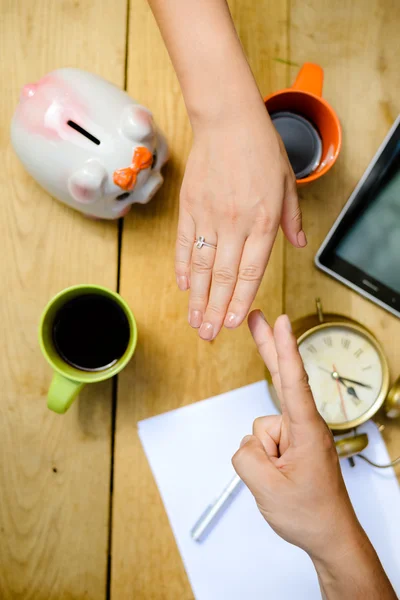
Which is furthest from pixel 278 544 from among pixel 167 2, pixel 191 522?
pixel 167 2

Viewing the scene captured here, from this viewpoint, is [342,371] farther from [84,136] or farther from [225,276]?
[84,136]

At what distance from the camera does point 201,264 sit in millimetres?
579

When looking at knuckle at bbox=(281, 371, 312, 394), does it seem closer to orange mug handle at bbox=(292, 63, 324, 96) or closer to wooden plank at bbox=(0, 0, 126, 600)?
wooden plank at bbox=(0, 0, 126, 600)

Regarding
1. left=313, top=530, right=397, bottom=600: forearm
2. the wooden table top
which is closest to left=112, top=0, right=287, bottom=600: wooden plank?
the wooden table top

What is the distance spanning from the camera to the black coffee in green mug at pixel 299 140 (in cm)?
68

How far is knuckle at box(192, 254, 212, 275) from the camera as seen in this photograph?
58cm

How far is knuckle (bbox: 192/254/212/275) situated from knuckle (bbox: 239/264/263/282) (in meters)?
0.04

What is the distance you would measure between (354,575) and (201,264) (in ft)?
1.20

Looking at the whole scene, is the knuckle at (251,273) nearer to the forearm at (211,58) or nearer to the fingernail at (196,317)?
the fingernail at (196,317)

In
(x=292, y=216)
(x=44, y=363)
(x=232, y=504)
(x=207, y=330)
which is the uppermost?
(x=292, y=216)

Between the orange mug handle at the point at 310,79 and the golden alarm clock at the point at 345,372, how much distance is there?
0.95 ft

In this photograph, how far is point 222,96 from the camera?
57cm

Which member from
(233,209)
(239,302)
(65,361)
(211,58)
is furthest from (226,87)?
(65,361)

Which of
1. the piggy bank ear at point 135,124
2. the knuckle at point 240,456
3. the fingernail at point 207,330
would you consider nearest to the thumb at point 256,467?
the knuckle at point 240,456
